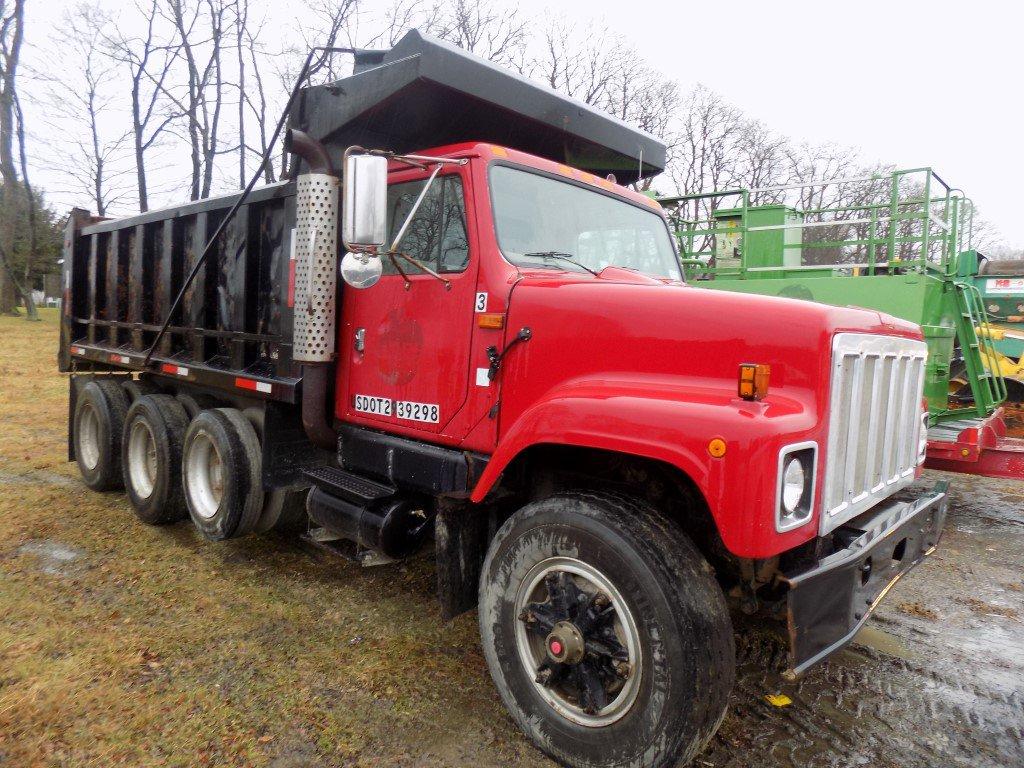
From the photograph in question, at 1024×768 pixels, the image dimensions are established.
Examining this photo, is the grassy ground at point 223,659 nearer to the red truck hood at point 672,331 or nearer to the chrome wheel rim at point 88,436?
the chrome wheel rim at point 88,436

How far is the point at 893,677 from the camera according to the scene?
11.7 feet

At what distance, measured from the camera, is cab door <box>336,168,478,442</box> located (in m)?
3.43

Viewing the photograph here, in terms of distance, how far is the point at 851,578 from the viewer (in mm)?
2586

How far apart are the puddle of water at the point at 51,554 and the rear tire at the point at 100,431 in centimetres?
128

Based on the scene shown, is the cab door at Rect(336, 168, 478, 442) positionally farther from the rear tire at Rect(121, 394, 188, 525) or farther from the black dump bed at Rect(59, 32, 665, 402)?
the rear tire at Rect(121, 394, 188, 525)

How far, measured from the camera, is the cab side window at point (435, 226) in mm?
3465

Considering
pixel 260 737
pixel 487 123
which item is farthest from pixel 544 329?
pixel 260 737

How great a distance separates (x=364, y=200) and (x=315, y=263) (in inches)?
46.2

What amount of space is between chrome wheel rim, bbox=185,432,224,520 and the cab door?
1585 mm

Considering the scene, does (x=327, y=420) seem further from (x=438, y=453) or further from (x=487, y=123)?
(x=487, y=123)

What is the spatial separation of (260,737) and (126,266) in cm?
497

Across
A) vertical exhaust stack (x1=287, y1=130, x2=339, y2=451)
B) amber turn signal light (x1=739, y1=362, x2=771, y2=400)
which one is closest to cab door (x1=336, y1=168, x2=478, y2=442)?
vertical exhaust stack (x1=287, y1=130, x2=339, y2=451)

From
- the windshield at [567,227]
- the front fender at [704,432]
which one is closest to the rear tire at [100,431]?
the windshield at [567,227]

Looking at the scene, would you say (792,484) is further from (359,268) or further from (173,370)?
(173,370)
